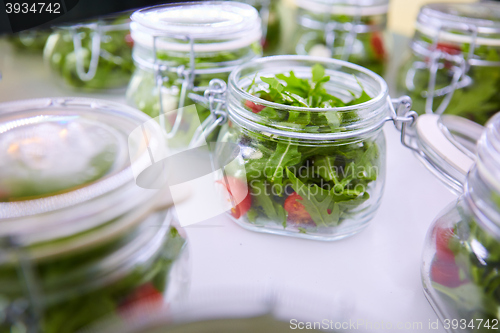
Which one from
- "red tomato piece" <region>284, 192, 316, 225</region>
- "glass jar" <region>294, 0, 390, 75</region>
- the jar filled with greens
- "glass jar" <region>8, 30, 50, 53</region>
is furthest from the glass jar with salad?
"glass jar" <region>8, 30, 50, 53</region>

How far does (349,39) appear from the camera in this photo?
0.72 meters

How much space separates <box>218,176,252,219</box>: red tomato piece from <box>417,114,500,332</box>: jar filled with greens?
177 millimetres

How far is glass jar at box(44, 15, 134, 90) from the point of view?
2.01 feet

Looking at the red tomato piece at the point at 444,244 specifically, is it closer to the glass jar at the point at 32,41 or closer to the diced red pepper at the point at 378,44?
the diced red pepper at the point at 378,44

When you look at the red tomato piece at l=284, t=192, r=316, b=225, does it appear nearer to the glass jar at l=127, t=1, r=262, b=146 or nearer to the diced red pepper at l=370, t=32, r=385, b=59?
the glass jar at l=127, t=1, r=262, b=146

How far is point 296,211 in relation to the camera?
0.39 meters

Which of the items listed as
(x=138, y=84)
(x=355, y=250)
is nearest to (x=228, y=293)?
(x=355, y=250)

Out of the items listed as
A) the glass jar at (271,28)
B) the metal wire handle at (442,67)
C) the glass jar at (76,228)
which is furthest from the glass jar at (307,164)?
the glass jar at (271,28)

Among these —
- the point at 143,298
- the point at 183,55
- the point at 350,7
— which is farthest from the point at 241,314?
the point at 350,7

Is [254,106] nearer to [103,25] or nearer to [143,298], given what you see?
[143,298]

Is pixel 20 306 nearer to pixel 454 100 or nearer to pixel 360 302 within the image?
pixel 360 302

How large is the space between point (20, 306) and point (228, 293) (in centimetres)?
17

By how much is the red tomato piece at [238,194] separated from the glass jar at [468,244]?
0.18 m

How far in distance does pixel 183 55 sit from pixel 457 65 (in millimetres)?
412
